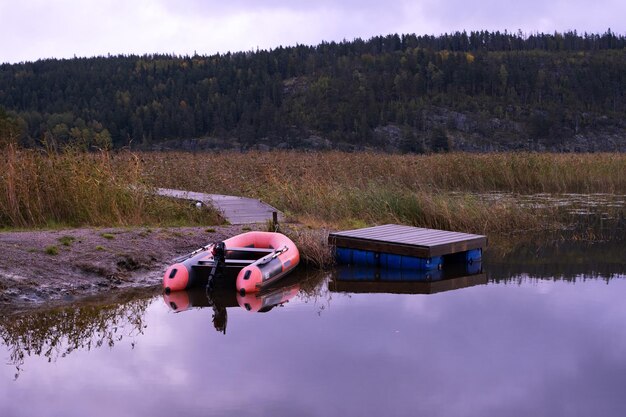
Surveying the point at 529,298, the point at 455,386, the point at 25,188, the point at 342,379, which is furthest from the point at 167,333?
the point at 25,188

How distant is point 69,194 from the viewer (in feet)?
42.4

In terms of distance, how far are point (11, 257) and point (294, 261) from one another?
3.55 metres

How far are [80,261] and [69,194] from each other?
2921 millimetres

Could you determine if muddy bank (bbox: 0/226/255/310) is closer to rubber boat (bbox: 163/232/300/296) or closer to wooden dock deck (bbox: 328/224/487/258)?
rubber boat (bbox: 163/232/300/296)

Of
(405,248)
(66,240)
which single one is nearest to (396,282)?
(405,248)

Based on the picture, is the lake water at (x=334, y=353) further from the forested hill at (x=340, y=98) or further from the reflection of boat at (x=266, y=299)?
the forested hill at (x=340, y=98)

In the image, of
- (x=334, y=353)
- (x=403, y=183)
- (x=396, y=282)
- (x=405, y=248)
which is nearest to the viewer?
(x=334, y=353)

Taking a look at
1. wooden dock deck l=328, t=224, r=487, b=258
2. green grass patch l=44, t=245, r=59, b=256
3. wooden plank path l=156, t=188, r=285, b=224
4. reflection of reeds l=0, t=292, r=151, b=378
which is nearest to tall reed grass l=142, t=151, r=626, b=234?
wooden plank path l=156, t=188, r=285, b=224

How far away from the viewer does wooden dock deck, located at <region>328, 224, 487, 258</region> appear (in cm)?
1137

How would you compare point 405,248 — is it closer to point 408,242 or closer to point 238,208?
point 408,242

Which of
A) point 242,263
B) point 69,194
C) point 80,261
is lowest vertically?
point 242,263

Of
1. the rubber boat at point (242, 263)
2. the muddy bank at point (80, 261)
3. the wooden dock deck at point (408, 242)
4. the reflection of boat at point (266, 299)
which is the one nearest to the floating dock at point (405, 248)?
the wooden dock deck at point (408, 242)

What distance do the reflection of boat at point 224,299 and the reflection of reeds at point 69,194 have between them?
3286 millimetres

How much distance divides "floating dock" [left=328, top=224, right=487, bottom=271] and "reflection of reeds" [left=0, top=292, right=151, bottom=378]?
11.3 ft
